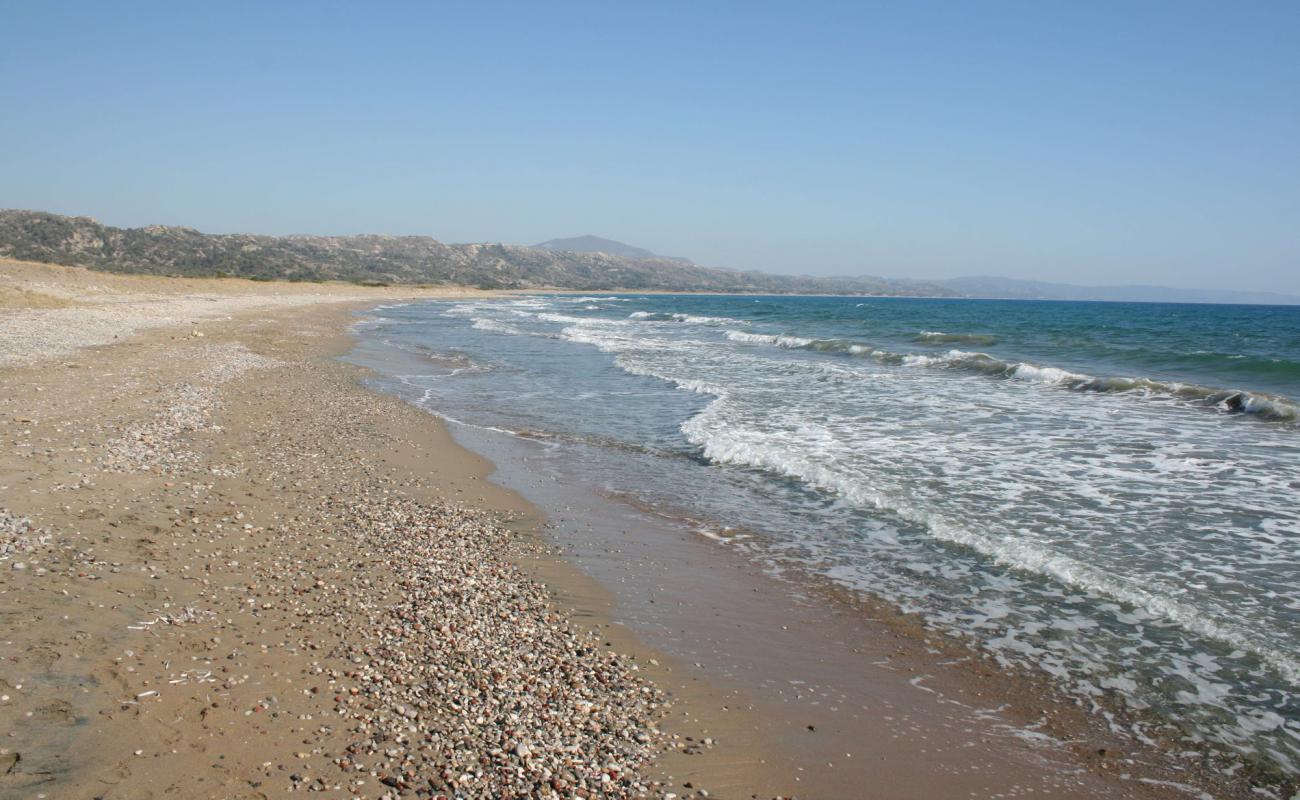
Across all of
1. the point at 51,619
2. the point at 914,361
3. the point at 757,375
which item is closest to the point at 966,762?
the point at 51,619

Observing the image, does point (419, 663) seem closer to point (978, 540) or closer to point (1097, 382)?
point (978, 540)

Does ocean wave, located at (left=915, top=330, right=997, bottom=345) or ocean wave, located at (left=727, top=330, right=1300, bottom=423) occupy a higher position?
ocean wave, located at (left=915, top=330, right=997, bottom=345)

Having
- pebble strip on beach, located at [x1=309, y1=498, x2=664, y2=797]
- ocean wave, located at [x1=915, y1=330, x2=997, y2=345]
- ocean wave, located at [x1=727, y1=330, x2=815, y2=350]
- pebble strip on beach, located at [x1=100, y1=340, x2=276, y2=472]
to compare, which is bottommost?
pebble strip on beach, located at [x1=309, y1=498, x2=664, y2=797]

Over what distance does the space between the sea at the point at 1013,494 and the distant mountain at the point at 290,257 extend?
64.6 meters

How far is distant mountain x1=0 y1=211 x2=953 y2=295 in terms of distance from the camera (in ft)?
239

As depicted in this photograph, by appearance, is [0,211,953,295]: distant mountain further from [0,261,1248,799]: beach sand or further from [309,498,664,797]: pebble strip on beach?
[309,498,664,797]: pebble strip on beach

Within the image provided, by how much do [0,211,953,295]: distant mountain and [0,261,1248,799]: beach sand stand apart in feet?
224

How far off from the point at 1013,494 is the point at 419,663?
7.60 meters

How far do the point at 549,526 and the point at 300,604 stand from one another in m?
3.08

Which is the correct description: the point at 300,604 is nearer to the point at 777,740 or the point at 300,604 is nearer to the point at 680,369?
the point at 777,740

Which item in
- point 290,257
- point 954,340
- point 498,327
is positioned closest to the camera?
point 954,340

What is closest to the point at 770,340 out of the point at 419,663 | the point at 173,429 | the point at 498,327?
the point at 498,327

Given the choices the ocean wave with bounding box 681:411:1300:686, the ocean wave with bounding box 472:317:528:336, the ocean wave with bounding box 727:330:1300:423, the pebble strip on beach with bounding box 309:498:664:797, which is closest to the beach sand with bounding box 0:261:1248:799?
the pebble strip on beach with bounding box 309:498:664:797

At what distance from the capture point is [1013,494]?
935 centimetres
